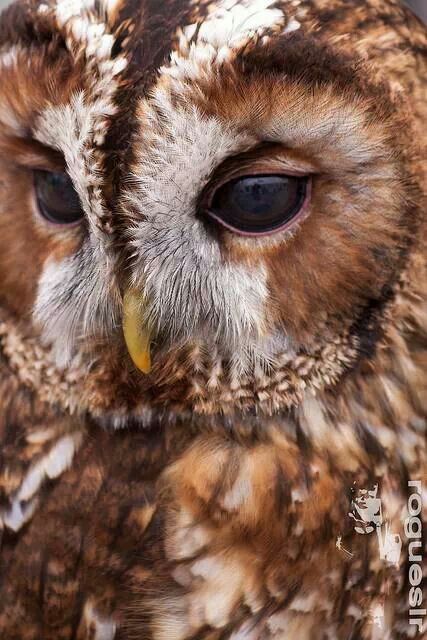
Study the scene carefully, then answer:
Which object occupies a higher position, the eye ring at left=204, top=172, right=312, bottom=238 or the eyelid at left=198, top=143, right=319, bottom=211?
the eyelid at left=198, top=143, right=319, bottom=211

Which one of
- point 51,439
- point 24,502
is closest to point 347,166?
point 51,439

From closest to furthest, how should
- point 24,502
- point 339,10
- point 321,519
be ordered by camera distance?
point 339,10
point 321,519
point 24,502

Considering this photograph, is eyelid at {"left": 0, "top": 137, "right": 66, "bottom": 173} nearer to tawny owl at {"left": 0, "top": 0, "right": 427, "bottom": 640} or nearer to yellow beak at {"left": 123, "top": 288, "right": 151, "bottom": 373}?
tawny owl at {"left": 0, "top": 0, "right": 427, "bottom": 640}

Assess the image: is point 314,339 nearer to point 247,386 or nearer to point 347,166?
point 247,386

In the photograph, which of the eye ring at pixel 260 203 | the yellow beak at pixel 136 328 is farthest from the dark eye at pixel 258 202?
the yellow beak at pixel 136 328

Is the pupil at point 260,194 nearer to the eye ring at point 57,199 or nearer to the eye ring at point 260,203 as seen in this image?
the eye ring at point 260,203

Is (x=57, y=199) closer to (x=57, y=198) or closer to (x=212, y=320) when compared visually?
(x=57, y=198)

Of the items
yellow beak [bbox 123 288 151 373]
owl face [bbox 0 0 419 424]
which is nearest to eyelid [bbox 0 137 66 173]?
owl face [bbox 0 0 419 424]

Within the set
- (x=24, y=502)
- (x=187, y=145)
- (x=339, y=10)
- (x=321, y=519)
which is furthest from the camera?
(x=24, y=502)
